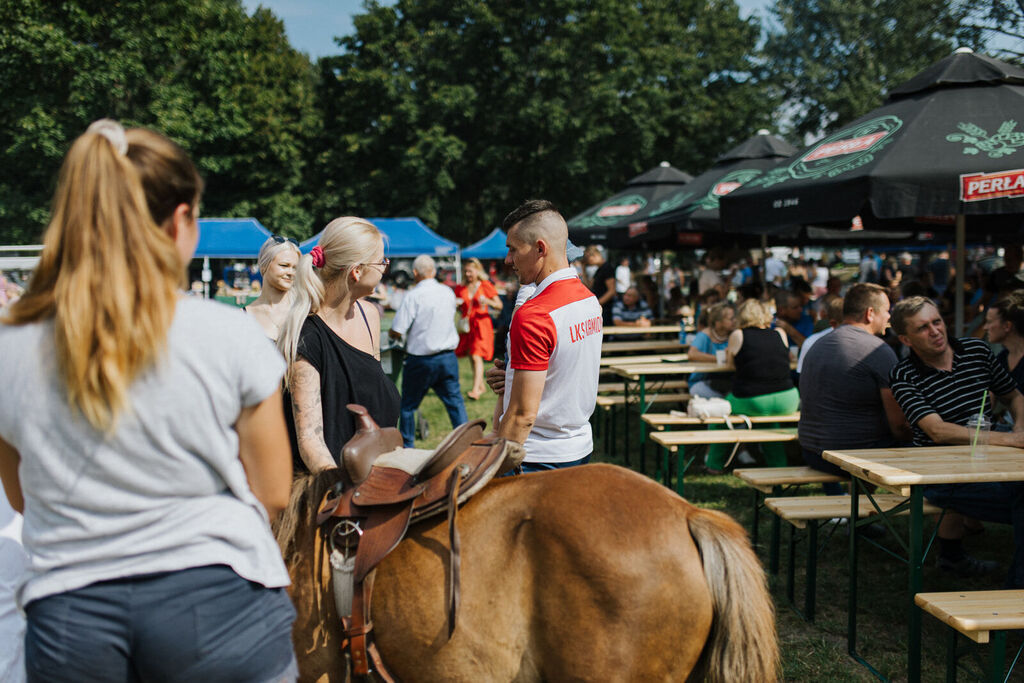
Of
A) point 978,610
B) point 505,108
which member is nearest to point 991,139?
point 978,610

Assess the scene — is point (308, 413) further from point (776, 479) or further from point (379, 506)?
point (776, 479)

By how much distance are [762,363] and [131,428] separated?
558 cm

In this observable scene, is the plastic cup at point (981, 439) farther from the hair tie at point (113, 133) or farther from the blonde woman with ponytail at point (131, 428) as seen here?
the hair tie at point (113, 133)

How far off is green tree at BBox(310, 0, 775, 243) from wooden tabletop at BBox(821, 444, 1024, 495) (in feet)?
92.7

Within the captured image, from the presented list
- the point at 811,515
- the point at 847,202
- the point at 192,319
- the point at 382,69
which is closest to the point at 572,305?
the point at 192,319

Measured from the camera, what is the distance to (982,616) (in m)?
2.69

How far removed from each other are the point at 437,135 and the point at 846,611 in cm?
2865

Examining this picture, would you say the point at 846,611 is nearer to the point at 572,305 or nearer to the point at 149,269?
the point at 572,305

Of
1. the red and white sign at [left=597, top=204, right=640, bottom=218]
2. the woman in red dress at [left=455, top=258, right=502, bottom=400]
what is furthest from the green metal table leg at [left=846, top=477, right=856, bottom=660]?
the red and white sign at [left=597, top=204, right=640, bottom=218]

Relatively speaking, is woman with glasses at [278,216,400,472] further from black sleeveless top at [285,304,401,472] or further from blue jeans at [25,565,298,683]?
blue jeans at [25,565,298,683]

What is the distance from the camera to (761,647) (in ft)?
6.24

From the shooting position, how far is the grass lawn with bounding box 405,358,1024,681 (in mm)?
3443

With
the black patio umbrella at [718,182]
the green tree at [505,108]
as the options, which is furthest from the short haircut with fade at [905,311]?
the green tree at [505,108]

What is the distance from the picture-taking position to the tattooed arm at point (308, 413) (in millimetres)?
2408
